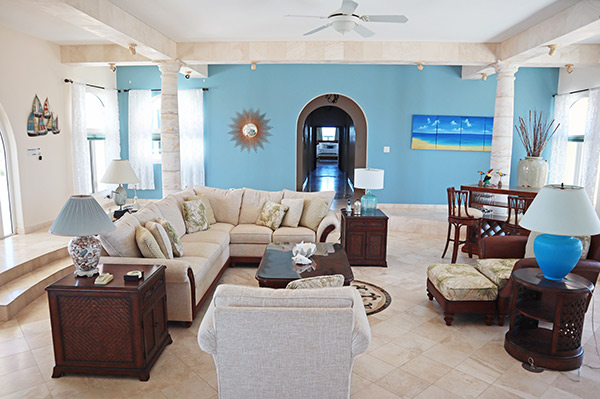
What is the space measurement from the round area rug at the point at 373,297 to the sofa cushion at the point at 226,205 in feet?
6.91

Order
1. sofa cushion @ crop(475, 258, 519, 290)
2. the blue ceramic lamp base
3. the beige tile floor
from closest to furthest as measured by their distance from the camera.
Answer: the beige tile floor, the blue ceramic lamp base, sofa cushion @ crop(475, 258, 519, 290)

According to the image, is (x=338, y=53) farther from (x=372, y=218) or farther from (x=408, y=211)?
(x=408, y=211)

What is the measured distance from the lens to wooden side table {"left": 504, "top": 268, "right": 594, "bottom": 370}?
10.7 feet

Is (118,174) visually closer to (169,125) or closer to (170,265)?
(169,125)

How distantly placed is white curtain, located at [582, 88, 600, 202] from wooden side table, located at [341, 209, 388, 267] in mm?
4607

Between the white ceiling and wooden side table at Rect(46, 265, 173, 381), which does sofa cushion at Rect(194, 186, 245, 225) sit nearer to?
the white ceiling

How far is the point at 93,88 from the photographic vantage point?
859 centimetres

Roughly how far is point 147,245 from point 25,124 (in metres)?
4.18

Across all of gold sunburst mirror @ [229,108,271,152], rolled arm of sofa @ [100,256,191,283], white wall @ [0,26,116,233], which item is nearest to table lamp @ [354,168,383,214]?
rolled arm of sofa @ [100,256,191,283]

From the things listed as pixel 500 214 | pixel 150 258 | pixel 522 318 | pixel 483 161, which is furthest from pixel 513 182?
pixel 150 258

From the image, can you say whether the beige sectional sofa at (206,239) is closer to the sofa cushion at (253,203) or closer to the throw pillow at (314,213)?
the sofa cushion at (253,203)

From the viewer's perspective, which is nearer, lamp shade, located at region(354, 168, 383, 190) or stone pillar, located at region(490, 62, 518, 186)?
lamp shade, located at region(354, 168, 383, 190)

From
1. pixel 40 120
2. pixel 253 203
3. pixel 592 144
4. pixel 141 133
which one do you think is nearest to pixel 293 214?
pixel 253 203

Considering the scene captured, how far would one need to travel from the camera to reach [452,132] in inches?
355
